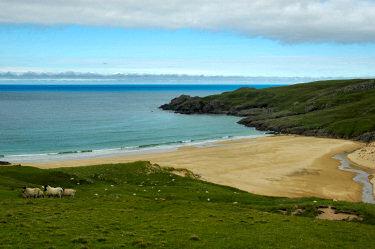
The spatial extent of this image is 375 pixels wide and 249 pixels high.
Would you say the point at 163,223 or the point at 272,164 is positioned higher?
the point at 163,223

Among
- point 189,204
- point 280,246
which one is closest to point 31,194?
point 189,204

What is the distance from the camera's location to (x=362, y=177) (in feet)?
208

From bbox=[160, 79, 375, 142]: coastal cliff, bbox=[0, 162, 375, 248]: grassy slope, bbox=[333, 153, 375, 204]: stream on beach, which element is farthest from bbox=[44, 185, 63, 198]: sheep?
bbox=[160, 79, 375, 142]: coastal cliff

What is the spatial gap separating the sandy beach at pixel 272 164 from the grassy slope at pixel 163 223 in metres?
17.9

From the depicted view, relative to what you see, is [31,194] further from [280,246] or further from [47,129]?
[47,129]

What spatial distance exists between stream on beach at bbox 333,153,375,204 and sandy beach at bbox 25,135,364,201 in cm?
123

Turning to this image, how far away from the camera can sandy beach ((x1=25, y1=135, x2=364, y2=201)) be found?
5584 centimetres

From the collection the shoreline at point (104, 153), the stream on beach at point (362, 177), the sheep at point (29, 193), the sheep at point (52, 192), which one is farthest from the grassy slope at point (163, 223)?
the shoreline at point (104, 153)

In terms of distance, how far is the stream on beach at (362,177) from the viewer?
164 ft

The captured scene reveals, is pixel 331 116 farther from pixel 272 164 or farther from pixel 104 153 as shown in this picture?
pixel 104 153

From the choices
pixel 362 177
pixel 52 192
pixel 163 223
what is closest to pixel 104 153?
pixel 52 192

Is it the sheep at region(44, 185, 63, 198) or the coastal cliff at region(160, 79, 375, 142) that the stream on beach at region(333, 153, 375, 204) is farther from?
the sheep at region(44, 185, 63, 198)

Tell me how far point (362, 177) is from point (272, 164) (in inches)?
750

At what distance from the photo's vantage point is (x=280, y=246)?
20531 mm
